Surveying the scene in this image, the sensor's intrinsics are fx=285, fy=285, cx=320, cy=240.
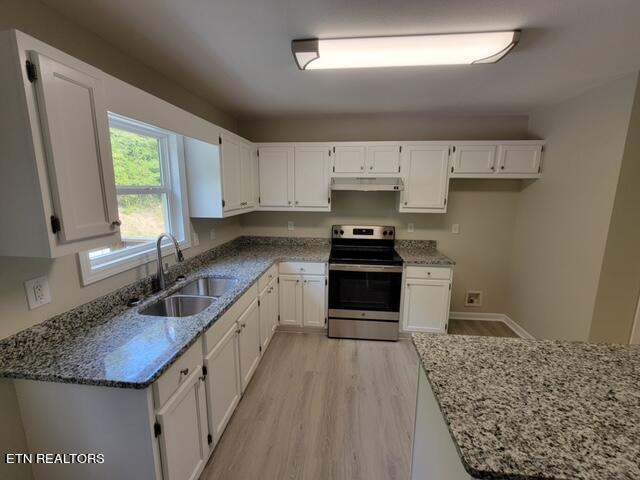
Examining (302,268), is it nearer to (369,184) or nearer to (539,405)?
(369,184)

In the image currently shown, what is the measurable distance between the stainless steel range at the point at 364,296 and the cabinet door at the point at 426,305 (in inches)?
4.9

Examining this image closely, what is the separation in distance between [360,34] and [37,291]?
6.56ft

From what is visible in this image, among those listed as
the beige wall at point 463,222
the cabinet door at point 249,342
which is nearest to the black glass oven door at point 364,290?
the beige wall at point 463,222

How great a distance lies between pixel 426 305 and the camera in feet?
9.96

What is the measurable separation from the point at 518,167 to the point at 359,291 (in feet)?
6.95

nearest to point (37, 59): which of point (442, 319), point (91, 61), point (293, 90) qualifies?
point (91, 61)

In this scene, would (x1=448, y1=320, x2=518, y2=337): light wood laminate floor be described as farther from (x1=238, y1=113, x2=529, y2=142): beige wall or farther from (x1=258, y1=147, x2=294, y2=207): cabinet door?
(x1=258, y1=147, x2=294, y2=207): cabinet door

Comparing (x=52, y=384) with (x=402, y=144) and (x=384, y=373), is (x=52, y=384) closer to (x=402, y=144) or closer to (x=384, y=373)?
(x=384, y=373)

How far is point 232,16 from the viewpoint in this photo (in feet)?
4.47

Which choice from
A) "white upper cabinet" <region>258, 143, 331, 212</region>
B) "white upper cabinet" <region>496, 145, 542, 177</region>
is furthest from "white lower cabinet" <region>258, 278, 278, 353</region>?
"white upper cabinet" <region>496, 145, 542, 177</region>

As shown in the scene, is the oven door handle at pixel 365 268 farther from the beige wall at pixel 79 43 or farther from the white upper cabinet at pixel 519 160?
the beige wall at pixel 79 43

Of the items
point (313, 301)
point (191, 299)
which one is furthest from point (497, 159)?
point (191, 299)

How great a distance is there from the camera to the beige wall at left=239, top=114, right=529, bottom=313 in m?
3.24

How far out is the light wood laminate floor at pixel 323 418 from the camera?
1.69m
